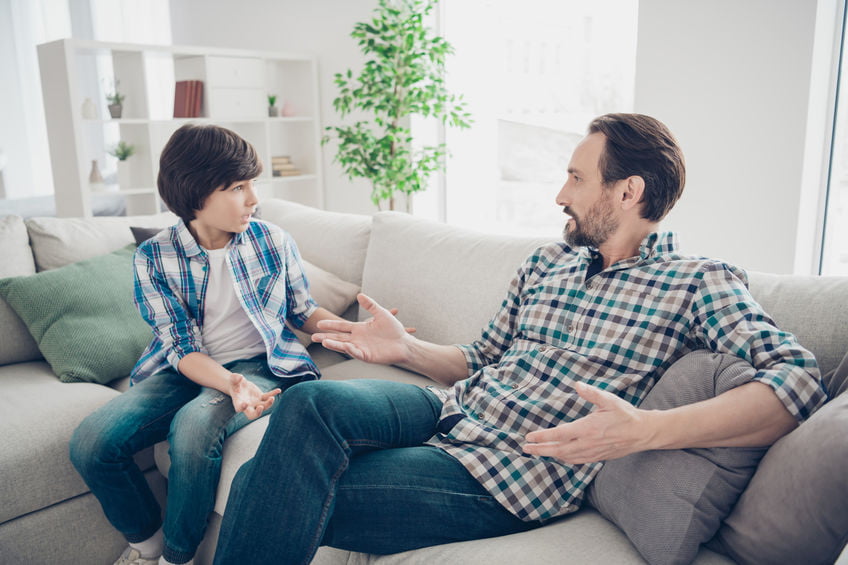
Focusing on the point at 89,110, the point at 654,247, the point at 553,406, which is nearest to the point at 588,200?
the point at 654,247

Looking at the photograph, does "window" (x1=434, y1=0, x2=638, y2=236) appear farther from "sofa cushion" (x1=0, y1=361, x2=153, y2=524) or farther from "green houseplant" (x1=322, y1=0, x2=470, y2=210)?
"sofa cushion" (x1=0, y1=361, x2=153, y2=524)

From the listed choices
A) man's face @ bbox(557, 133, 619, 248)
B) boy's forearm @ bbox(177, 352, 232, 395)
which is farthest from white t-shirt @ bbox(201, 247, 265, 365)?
man's face @ bbox(557, 133, 619, 248)

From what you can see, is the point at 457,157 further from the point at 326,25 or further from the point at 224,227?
the point at 224,227

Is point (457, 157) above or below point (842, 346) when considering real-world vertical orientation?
above

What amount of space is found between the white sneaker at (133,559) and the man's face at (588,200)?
121 centimetres

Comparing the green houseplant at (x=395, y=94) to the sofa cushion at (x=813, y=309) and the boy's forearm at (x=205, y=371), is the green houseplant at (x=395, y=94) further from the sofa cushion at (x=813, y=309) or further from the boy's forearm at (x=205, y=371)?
the sofa cushion at (x=813, y=309)

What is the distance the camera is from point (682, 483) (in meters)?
1.04

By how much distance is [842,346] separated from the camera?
1228 mm

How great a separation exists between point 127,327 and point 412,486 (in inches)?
47.9

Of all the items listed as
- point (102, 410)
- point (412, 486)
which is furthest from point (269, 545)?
point (102, 410)

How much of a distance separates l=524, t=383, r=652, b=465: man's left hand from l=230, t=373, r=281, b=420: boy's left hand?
678mm

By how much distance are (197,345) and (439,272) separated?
2.29 ft

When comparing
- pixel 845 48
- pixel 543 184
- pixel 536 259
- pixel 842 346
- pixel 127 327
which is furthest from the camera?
pixel 543 184

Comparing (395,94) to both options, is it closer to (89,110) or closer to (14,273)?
(89,110)
